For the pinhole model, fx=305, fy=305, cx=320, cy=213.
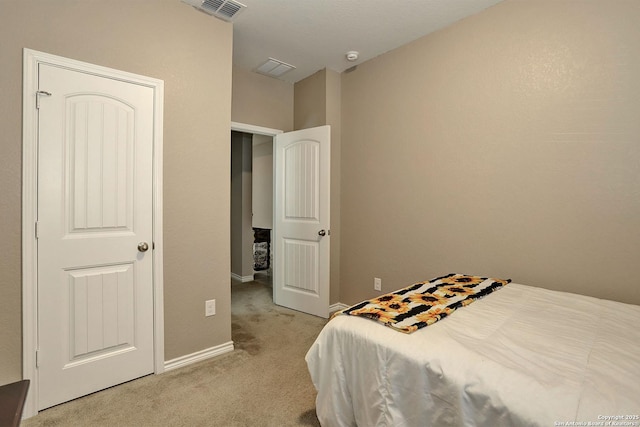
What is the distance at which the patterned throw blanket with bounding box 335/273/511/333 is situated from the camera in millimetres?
1413

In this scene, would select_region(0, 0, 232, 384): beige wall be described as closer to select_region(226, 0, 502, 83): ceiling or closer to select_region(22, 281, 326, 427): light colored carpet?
select_region(22, 281, 326, 427): light colored carpet

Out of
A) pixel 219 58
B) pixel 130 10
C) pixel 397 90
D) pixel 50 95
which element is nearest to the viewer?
pixel 50 95

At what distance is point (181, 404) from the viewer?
6.06 feet

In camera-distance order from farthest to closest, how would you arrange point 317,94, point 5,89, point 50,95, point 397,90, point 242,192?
point 242,192, point 317,94, point 397,90, point 50,95, point 5,89

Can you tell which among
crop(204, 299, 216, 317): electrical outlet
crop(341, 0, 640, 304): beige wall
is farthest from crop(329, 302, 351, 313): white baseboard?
crop(204, 299, 216, 317): electrical outlet

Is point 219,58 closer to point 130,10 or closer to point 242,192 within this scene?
point 130,10

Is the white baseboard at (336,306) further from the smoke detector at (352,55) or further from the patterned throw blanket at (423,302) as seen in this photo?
the smoke detector at (352,55)

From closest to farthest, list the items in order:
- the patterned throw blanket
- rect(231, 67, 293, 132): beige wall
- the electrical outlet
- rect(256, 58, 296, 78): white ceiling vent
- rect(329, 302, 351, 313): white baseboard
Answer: the patterned throw blanket → the electrical outlet → rect(256, 58, 296, 78): white ceiling vent → rect(231, 67, 293, 132): beige wall → rect(329, 302, 351, 313): white baseboard

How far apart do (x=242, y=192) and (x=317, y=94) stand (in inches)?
90.8

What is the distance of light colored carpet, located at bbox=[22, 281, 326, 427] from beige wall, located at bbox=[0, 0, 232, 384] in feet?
0.82

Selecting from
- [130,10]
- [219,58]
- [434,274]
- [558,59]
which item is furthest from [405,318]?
[130,10]

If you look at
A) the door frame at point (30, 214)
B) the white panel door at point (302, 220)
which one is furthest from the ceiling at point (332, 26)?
the door frame at point (30, 214)

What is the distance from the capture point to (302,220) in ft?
11.3

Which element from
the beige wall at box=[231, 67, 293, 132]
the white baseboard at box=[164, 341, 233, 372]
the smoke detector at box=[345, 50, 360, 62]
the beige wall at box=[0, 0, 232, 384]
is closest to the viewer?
the beige wall at box=[0, 0, 232, 384]
